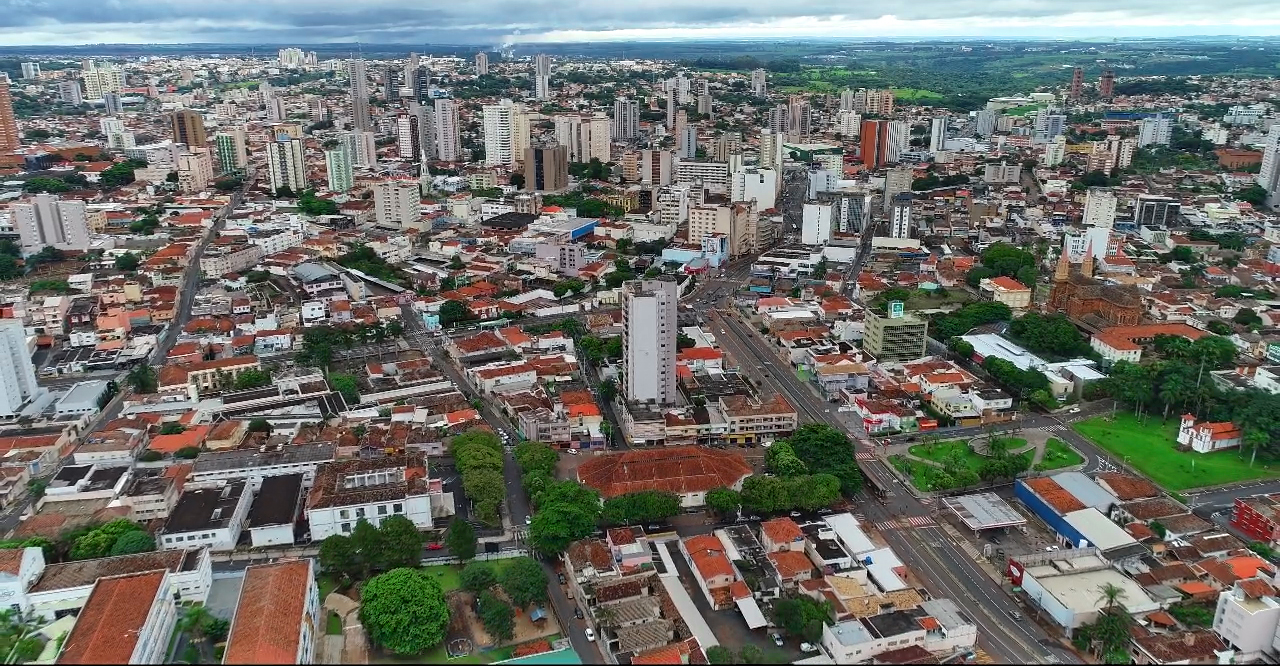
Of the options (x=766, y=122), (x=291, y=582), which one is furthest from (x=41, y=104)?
(x=291, y=582)

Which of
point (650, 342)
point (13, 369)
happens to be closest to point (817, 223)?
point (650, 342)

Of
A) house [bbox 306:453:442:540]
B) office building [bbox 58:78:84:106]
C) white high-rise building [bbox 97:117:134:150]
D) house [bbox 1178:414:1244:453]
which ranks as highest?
office building [bbox 58:78:84:106]

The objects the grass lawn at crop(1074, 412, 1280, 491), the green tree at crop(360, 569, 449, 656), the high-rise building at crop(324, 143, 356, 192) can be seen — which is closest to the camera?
the green tree at crop(360, 569, 449, 656)

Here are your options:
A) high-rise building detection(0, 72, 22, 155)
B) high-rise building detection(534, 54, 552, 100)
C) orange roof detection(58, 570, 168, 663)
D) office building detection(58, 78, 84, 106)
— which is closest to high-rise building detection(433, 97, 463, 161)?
high-rise building detection(0, 72, 22, 155)

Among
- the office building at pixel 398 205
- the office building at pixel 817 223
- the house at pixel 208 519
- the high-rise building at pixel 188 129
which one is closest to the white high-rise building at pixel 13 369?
the house at pixel 208 519

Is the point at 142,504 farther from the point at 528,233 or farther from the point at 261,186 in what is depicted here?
the point at 261,186

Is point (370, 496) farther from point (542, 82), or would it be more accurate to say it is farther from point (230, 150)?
point (542, 82)

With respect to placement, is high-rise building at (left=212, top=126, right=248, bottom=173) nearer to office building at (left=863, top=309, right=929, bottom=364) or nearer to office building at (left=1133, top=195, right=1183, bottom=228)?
office building at (left=863, top=309, right=929, bottom=364)

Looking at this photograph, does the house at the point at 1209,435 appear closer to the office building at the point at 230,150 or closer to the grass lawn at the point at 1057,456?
the grass lawn at the point at 1057,456
